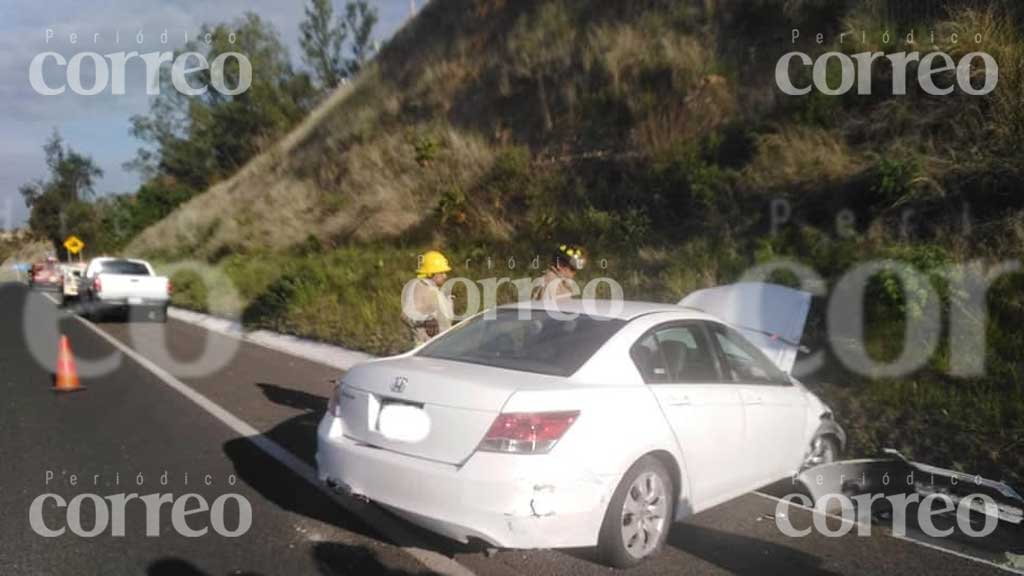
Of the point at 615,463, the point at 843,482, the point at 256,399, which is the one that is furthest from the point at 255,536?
the point at 256,399

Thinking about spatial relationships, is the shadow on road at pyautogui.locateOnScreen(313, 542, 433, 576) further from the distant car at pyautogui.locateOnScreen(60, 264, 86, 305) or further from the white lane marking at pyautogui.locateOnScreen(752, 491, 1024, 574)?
the distant car at pyautogui.locateOnScreen(60, 264, 86, 305)

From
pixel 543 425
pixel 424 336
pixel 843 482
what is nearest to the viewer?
pixel 543 425

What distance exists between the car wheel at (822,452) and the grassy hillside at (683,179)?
69cm

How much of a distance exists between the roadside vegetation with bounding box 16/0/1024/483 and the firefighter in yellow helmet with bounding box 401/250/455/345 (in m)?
3.44

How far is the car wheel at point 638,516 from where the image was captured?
4254 millimetres

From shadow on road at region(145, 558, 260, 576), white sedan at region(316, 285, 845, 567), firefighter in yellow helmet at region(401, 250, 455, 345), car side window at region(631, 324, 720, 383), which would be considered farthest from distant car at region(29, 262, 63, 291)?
car side window at region(631, 324, 720, 383)

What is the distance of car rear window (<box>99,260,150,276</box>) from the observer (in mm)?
21344

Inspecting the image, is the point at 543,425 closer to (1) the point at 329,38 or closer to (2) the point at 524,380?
(2) the point at 524,380

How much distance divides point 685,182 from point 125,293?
44.1 feet

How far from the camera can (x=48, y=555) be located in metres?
4.69

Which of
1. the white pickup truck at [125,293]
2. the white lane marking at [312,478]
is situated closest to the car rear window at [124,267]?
the white pickup truck at [125,293]

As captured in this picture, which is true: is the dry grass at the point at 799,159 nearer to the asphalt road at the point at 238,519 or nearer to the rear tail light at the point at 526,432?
the asphalt road at the point at 238,519

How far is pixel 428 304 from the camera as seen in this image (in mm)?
6887

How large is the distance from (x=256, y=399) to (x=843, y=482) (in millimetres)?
6101
